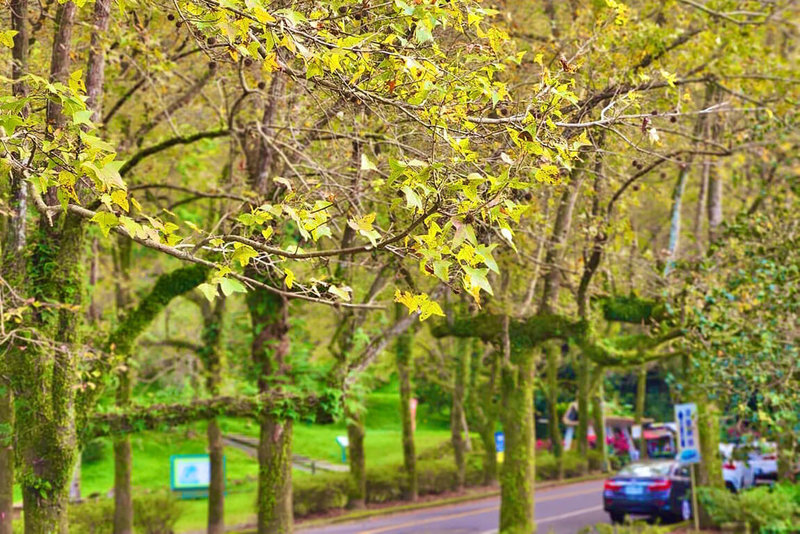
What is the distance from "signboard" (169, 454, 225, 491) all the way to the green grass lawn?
0.55 meters

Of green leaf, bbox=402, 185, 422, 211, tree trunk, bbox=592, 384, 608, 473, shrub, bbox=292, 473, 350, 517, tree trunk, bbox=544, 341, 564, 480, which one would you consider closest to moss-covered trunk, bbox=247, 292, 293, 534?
green leaf, bbox=402, 185, 422, 211

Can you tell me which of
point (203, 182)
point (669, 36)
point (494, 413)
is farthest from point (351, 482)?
point (669, 36)

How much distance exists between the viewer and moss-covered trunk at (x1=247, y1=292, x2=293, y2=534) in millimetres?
11180

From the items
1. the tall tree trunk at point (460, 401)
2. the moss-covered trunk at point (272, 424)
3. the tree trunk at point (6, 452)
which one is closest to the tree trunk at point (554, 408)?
the tall tree trunk at point (460, 401)

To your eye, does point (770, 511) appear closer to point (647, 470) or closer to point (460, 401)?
point (647, 470)

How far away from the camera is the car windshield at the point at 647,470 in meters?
19.0

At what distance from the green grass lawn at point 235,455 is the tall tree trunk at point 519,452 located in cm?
490

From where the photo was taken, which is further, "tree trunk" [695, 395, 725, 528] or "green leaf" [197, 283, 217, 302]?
"tree trunk" [695, 395, 725, 528]

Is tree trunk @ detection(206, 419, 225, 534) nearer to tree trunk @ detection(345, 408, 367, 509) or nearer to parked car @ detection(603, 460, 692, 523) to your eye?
tree trunk @ detection(345, 408, 367, 509)

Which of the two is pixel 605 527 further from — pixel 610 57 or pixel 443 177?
pixel 443 177

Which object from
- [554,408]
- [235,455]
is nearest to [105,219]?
[235,455]

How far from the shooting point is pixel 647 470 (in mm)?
19297

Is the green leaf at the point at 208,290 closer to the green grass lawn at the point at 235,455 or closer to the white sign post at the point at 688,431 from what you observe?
the green grass lawn at the point at 235,455

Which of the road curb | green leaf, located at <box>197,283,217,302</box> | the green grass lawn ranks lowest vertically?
the road curb
